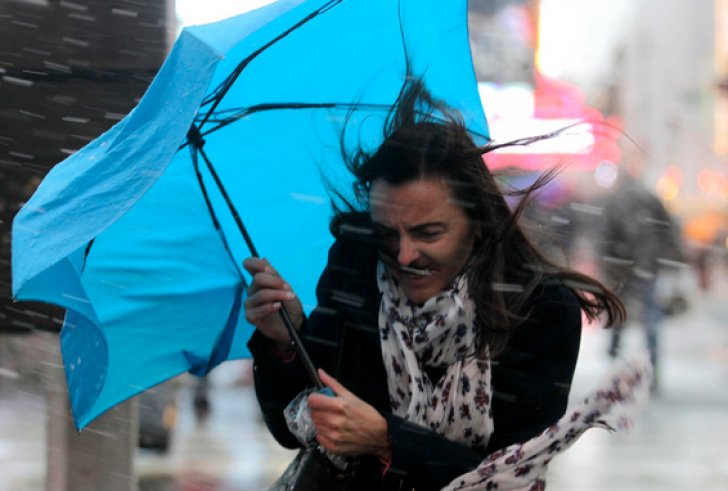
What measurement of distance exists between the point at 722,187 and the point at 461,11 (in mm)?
43122

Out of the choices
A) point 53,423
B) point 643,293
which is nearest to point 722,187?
point 643,293

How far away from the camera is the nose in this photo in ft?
8.61

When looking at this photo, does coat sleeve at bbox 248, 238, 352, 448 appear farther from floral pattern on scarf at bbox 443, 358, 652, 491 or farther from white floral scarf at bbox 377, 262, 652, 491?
floral pattern on scarf at bbox 443, 358, 652, 491

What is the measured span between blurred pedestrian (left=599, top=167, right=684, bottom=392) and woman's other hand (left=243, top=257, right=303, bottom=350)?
7.19m

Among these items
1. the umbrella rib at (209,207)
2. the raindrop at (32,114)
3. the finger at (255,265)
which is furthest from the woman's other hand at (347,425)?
the raindrop at (32,114)

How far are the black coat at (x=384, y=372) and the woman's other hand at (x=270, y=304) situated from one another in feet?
0.14

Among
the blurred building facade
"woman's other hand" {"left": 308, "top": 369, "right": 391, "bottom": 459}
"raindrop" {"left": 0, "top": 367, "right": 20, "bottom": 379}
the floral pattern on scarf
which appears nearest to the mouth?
"woman's other hand" {"left": 308, "top": 369, "right": 391, "bottom": 459}

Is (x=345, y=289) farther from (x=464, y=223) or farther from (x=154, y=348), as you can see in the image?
(x=154, y=348)

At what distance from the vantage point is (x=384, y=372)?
2682 mm

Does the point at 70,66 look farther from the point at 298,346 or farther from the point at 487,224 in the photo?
the point at 487,224

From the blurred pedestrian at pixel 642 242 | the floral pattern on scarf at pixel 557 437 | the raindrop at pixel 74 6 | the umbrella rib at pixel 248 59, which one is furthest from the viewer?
the blurred pedestrian at pixel 642 242

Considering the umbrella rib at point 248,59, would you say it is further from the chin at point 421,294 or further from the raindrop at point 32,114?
the raindrop at point 32,114

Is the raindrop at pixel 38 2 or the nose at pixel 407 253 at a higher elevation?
the raindrop at pixel 38 2

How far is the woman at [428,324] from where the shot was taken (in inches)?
97.3
